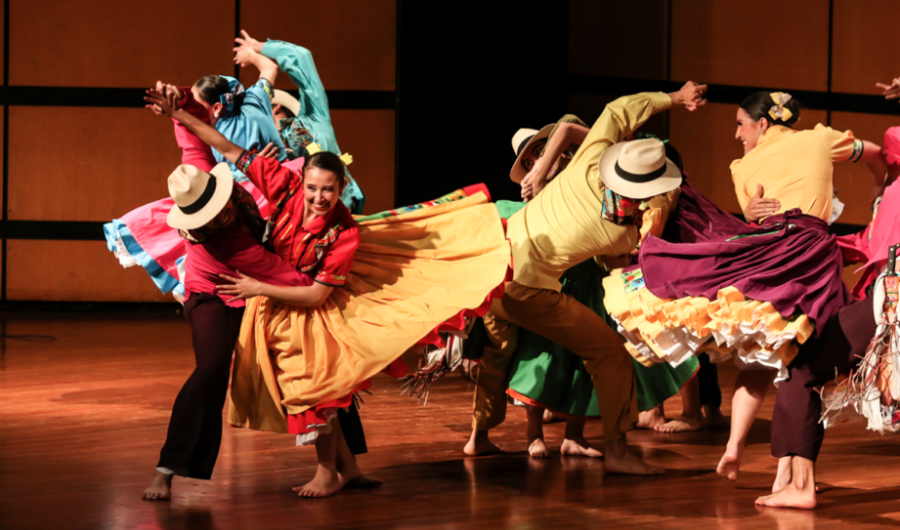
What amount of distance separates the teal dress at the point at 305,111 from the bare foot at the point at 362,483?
204 cm

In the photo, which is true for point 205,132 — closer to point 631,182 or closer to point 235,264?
point 235,264

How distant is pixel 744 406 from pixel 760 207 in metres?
0.73

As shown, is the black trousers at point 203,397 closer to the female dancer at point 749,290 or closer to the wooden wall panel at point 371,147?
the female dancer at point 749,290

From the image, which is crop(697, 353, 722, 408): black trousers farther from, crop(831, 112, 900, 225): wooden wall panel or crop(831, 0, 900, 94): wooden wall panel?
crop(831, 0, 900, 94): wooden wall panel

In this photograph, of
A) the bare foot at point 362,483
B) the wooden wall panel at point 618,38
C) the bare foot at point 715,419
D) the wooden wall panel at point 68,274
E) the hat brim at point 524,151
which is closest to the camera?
the bare foot at point 362,483

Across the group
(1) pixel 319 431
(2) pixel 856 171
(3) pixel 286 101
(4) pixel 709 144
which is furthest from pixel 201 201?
(2) pixel 856 171

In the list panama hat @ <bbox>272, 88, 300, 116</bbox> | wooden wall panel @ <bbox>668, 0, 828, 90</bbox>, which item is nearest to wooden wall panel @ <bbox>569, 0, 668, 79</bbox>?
wooden wall panel @ <bbox>668, 0, 828, 90</bbox>

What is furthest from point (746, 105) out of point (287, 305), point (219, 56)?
point (219, 56)

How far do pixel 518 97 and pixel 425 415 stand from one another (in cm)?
302

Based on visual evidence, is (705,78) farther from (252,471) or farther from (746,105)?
(252,471)

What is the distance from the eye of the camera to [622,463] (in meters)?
3.66

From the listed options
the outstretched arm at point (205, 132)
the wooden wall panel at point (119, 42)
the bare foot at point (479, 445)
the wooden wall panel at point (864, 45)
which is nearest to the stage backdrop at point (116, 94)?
the wooden wall panel at point (119, 42)

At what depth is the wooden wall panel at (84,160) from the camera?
803 cm

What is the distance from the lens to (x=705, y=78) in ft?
27.2
